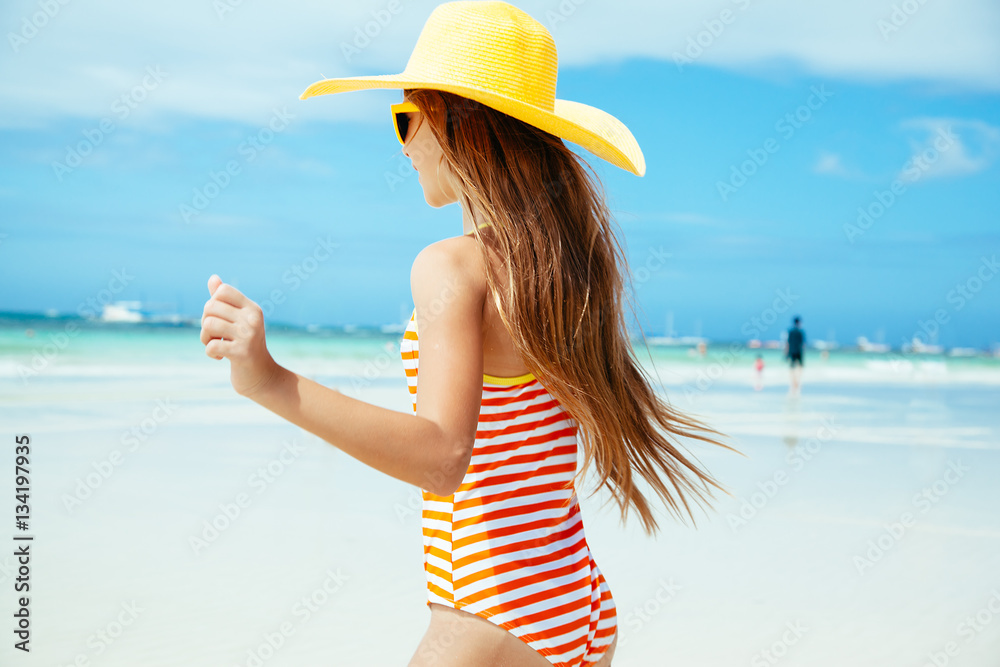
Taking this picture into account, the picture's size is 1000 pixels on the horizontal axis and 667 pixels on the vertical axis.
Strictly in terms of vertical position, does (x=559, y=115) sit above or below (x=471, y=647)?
above

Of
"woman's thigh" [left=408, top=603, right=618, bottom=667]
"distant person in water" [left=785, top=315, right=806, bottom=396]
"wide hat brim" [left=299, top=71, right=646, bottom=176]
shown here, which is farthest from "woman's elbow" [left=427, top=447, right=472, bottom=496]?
"distant person in water" [left=785, top=315, right=806, bottom=396]

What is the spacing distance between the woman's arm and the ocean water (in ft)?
1.64

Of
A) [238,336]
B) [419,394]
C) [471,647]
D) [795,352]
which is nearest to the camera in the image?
[238,336]

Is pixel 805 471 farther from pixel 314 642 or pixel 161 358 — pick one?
pixel 161 358

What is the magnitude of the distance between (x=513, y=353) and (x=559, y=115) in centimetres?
49

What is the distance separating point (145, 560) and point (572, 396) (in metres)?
3.87

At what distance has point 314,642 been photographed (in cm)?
365

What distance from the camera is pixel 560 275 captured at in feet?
4.57

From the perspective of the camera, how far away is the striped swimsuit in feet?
4.51

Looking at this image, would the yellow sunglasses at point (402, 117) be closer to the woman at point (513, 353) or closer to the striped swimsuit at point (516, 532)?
the woman at point (513, 353)

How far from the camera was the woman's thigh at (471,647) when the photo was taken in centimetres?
134

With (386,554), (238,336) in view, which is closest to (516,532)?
(238,336)

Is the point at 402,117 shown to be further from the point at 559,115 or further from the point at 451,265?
the point at 451,265

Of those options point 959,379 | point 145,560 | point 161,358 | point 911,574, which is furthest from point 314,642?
point 959,379
